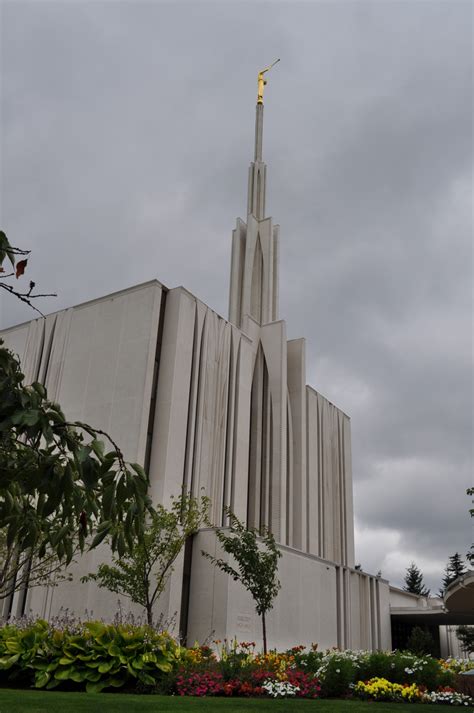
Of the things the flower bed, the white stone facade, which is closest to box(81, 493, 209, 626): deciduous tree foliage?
the white stone facade

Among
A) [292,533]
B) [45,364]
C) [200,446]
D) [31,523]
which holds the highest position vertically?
[45,364]

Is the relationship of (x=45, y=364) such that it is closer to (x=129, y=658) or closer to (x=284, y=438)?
(x=284, y=438)

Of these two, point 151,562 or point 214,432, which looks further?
point 214,432

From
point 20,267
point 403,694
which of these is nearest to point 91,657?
point 403,694

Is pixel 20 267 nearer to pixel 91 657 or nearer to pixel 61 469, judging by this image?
pixel 61 469

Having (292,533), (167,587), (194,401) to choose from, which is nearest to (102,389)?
(194,401)

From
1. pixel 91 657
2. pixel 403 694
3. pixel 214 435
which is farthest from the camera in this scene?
pixel 214 435

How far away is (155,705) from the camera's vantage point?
977 cm

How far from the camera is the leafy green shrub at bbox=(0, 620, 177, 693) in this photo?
41.0 feet

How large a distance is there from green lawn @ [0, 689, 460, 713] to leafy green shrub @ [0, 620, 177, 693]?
1026 mm

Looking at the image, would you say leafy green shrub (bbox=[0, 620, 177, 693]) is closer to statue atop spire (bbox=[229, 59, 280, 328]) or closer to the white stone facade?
the white stone facade

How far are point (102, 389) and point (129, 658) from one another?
60.7 feet

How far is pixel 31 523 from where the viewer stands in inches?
186

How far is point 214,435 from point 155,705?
21.7m
